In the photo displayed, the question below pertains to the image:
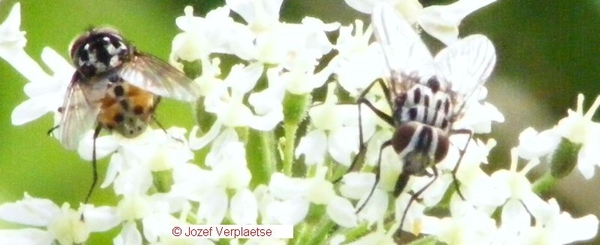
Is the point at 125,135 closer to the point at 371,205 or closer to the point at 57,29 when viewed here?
the point at 371,205

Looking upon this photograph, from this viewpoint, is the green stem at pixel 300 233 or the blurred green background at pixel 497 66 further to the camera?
the blurred green background at pixel 497 66

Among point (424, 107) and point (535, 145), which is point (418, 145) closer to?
point (424, 107)

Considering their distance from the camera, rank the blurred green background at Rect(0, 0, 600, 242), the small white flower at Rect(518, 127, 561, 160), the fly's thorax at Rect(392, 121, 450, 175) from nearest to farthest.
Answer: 1. the fly's thorax at Rect(392, 121, 450, 175)
2. the small white flower at Rect(518, 127, 561, 160)
3. the blurred green background at Rect(0, 0, 600, 242)

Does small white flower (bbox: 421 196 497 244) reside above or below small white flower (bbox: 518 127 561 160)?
below

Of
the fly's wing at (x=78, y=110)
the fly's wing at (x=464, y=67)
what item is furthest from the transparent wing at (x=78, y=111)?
the fly's wing at (x=464, y=67)

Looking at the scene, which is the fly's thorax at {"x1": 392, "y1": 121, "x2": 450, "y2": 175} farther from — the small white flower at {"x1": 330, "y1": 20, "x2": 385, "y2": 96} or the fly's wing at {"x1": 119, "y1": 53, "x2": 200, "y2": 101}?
the fly's wing at {"x1": 119, "y1": 53, "x2": 200, "y2": 101}

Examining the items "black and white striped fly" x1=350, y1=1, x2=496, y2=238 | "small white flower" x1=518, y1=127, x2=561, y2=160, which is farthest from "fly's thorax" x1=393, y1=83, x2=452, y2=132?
"small white flower" x1=518, y1=127, x2=561, y2=160

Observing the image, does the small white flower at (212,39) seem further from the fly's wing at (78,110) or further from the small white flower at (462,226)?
the small white flower at (462,226)
